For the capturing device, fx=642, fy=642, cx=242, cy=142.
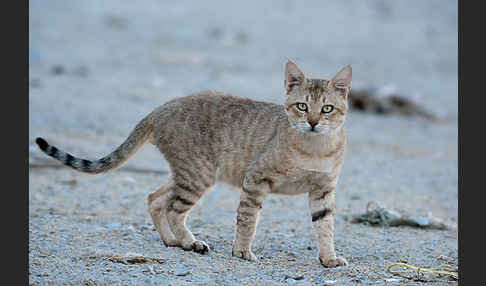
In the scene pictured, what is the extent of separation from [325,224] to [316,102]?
110 centimetres

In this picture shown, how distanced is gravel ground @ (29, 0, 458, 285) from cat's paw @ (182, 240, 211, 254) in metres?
0.10

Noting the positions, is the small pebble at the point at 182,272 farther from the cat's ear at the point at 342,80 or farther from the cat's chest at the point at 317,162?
the cat's ear at the point at 342,80

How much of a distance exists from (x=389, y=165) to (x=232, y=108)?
199 inches

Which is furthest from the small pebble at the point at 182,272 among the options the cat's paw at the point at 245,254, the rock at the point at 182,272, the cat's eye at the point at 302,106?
the cat's eye at the point at 302,106

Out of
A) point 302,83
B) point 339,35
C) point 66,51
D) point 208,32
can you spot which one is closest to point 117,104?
point 66,51

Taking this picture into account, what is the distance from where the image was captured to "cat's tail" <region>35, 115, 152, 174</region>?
18.6 ft

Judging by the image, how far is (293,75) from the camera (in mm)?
5777

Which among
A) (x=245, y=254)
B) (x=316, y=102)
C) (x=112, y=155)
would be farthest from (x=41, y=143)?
(x=316, y=102)

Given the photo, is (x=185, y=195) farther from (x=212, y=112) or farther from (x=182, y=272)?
(x=182, y=272)

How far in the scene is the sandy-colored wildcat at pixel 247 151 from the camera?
5.60 metres

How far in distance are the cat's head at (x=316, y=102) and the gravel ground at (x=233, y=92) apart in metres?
1.22

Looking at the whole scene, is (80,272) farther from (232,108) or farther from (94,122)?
(94,122)

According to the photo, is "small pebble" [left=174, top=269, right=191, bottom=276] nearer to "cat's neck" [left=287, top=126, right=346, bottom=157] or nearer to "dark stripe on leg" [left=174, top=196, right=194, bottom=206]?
"dark stripe on leg" [left=174, top=196, right=194, bottom=206]

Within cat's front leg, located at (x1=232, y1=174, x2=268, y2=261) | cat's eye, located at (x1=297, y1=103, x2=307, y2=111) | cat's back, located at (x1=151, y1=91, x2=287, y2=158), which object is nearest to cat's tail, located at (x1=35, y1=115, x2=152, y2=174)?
cat's back, located at (x1=151, y1=91, x2=287, y2=158)
